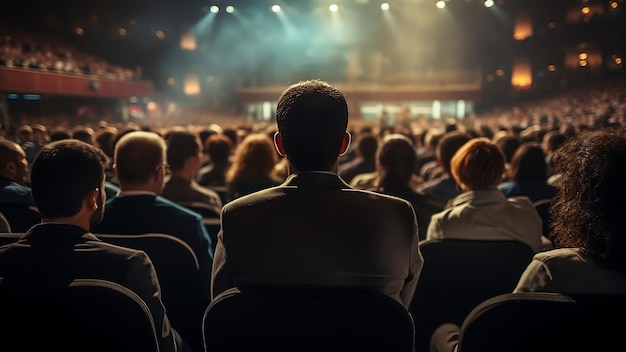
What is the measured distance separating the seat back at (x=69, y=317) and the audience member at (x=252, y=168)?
3.13m

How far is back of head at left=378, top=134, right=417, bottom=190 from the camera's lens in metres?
3.84

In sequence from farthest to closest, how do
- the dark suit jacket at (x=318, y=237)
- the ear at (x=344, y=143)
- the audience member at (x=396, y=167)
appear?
the audience member at (x=396, y=167) → the ear at (x=344, y=143) → the dark suit jacket at (x=318, y=237)

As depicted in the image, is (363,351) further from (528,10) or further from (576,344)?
(528,10)

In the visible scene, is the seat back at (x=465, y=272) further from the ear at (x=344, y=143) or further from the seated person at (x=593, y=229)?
the ear at (x=344, y=143)

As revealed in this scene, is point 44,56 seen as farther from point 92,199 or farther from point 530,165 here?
point 92,199

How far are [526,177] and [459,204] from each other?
1602 millimetres

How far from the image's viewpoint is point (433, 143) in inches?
292

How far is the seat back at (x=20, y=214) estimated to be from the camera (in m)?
3.18

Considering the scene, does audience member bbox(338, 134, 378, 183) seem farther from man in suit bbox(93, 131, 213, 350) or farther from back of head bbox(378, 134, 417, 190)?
man in suit bbox(93, 131, 213, 350)

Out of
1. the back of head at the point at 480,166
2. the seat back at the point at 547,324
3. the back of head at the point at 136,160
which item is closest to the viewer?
the seat back at the point at 547,324

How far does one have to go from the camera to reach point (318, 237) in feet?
5.09

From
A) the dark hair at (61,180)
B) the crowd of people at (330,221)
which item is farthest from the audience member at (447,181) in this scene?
the dark hair at (61,180)

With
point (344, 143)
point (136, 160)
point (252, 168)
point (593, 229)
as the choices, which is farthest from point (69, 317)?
point (252, 168)

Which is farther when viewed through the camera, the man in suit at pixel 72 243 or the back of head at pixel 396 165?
the back of head at pixel 396 165
